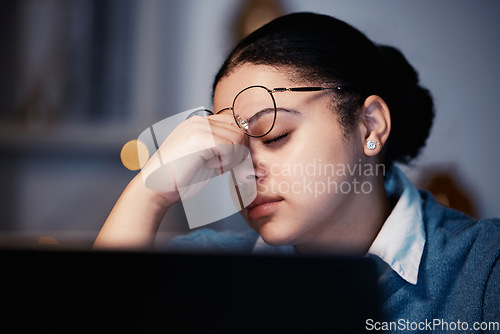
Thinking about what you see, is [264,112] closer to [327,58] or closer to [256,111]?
[256,111]

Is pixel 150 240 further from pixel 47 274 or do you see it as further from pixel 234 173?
pixel 47 274

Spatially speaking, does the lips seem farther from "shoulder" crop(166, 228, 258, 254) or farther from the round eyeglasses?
"shoulder" crop(166, 228, 258, 254)

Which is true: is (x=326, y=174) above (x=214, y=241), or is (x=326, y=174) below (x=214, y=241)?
above

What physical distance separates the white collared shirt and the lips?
0.22 m

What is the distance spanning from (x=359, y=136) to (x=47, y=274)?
617 mm

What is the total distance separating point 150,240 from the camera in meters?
0.73

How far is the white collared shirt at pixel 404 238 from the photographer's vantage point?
73 centimetres

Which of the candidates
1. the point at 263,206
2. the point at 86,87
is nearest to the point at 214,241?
the point at 263,206

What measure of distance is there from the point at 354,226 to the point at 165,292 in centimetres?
57

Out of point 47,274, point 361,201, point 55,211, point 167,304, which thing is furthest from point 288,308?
point 55,211

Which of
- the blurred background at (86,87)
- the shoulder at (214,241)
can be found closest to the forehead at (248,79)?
the shoulder at (214,241)

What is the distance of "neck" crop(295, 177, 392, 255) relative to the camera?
0.83 m

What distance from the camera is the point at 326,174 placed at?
0.74m

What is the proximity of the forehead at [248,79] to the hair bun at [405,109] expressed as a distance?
29 cm
